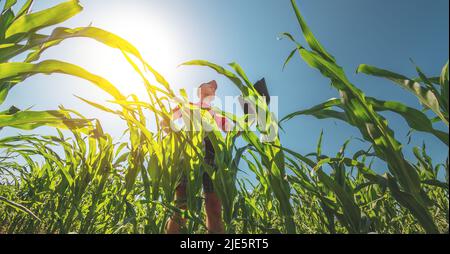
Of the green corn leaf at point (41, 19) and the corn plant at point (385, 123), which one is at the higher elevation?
the green corn leaf at point (41, 19)

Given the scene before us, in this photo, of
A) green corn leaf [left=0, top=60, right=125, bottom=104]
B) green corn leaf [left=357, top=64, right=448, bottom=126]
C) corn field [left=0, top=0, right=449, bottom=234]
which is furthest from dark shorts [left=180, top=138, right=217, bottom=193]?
green corn leaf [left=357, top=64, right=448, bottom=126]

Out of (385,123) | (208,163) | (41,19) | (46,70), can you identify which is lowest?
(385,123)

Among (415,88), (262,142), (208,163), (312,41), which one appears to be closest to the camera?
(415,88)

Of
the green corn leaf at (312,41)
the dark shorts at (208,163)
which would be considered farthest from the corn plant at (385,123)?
the dark shorts at (208,163)

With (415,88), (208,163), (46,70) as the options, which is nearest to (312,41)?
(415,88)

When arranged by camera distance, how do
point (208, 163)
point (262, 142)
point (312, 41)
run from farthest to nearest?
1. point (208, 163)
2. point (262, 142)
3. point (312, 41)

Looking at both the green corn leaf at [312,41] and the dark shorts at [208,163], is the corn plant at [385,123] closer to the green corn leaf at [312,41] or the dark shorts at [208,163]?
the green corn leaf at [312,41]

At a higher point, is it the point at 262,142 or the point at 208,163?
the point at 208,163

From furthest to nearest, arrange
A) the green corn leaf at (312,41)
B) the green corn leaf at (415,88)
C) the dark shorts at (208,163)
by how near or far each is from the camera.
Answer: the dark shorts at (208,163) < the green corn leaf at (312,41) < the green corn leaf at (415,88)

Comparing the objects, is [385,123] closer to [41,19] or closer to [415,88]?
[415,88]
